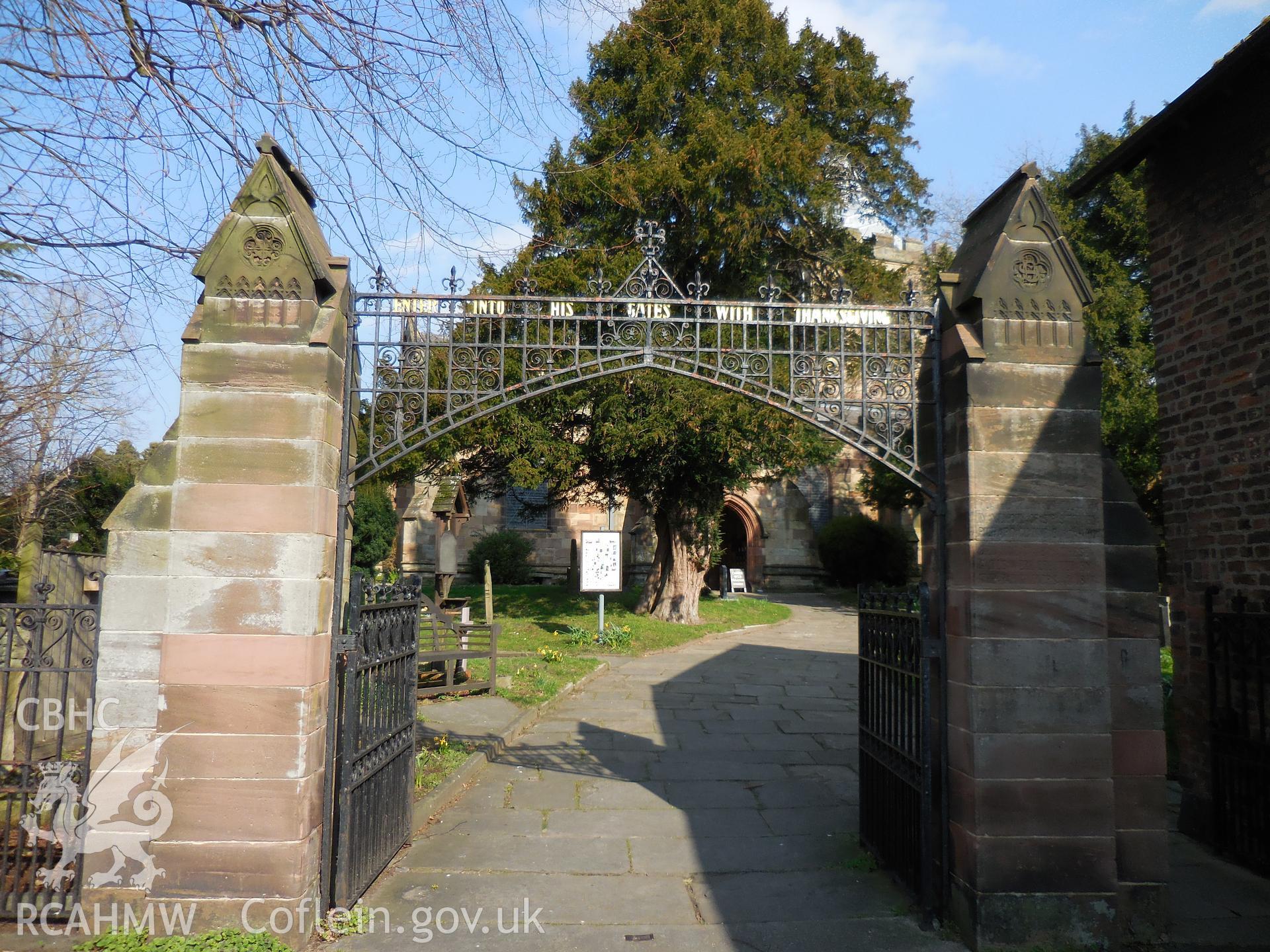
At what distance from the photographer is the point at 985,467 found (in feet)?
15.7

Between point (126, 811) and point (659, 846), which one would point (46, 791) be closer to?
point (126, 811)

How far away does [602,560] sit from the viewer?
15320mm

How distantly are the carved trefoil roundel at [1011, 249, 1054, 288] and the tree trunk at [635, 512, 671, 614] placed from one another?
1355 cm

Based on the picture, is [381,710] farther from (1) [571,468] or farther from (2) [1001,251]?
(1) [571,468]

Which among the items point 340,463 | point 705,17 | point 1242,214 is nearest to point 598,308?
point 340,463

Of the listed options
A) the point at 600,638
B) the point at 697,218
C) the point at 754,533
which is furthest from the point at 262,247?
the point at 754,533

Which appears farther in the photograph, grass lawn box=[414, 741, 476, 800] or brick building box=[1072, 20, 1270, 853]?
grass lawn box=[414, 741, 476, 800]

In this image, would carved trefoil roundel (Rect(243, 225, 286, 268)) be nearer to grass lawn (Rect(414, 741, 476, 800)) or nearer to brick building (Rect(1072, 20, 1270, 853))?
grass lawn (Rect(414, 741, 476, 800))

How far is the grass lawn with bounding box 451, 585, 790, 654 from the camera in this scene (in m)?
15.6

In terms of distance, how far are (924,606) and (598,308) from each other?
106 inches

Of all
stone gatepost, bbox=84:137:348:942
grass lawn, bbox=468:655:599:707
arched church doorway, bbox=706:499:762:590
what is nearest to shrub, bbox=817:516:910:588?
arched church doorway, bbox=706:499:762:590

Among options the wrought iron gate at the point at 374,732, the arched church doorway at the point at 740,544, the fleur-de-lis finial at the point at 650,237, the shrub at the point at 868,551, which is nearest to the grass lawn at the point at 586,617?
the arched church doorway at the point at 740,544

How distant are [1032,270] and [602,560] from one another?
11.1m

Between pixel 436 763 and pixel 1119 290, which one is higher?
pixel 1119 290
